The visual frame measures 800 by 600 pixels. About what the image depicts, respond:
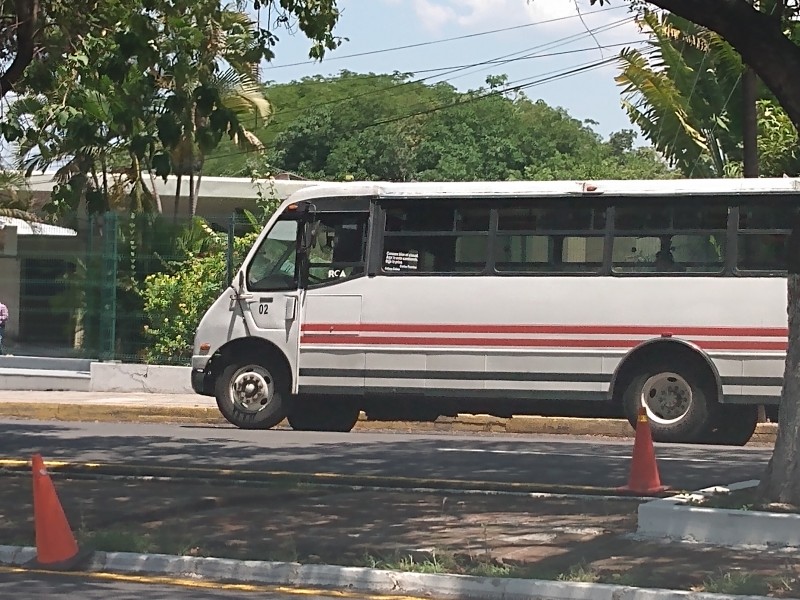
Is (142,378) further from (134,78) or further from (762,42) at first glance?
(762,42)

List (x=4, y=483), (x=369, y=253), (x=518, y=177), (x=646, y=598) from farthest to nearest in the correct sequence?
(x=518, y=177) → (x=369, y=253) → (x=4, y=483) → (x=646, y=598)

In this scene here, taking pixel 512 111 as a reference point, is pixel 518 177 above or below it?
below

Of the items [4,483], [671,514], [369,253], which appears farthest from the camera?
[369,253]

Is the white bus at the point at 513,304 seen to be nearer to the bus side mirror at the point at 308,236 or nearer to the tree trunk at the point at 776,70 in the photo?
the bus side mirror at the point at 308,236

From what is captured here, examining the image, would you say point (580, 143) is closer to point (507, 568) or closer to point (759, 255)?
point (759, 255)

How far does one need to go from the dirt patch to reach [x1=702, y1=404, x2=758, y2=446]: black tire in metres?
5.89

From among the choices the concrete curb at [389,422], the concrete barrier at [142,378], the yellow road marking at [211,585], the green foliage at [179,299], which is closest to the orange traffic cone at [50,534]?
the yellow road marking at [211,585]

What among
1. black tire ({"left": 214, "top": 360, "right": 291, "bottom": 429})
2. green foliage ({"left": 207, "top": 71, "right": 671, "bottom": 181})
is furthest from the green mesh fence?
green foliage ({"left": 207, "top": 71, "right": 671, "bottom": 181})

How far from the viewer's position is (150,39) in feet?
39.0

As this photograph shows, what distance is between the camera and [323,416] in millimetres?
17656

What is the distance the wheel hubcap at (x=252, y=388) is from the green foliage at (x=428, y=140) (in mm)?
34847

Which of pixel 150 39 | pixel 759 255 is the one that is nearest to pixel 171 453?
pixel 150 39

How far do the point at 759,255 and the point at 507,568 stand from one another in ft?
27.5

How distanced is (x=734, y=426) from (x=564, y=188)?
3302mm
